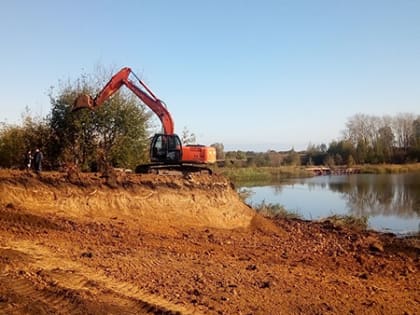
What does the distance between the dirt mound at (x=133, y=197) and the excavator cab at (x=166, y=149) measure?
171cm

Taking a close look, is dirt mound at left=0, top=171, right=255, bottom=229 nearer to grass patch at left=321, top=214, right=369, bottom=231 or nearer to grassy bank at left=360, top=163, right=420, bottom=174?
grass patch at left=321, top=214, right=369, bottom=231

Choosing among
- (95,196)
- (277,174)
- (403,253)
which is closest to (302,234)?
(403,253)

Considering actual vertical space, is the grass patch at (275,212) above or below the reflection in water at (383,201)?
above

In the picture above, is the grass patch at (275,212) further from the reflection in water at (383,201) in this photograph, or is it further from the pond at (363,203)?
the reflection in water at (383,201)

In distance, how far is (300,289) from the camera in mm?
8336

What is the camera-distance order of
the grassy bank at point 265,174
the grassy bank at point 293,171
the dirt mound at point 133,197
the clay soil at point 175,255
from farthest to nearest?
the grassy bank at point 293,171 → the grassy bank at point 265,174 → the dirt mound at point 133,197 → the clay soil at point 175,255

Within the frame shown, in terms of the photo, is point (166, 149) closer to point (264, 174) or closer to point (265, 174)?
point (264, 174)

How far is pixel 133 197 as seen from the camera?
553 inches

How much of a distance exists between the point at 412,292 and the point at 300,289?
2383 millimetres

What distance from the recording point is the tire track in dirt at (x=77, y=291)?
253 inches

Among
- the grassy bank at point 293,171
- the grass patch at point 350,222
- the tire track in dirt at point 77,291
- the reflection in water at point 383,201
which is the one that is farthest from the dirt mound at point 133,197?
the grassy bank at point 293,171

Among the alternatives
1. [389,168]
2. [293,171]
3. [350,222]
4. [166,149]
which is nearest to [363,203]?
[350,222]

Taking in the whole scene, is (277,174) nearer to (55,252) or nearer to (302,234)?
(302,234)

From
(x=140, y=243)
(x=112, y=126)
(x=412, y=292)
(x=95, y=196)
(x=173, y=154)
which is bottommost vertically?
(x=412, y=292)
